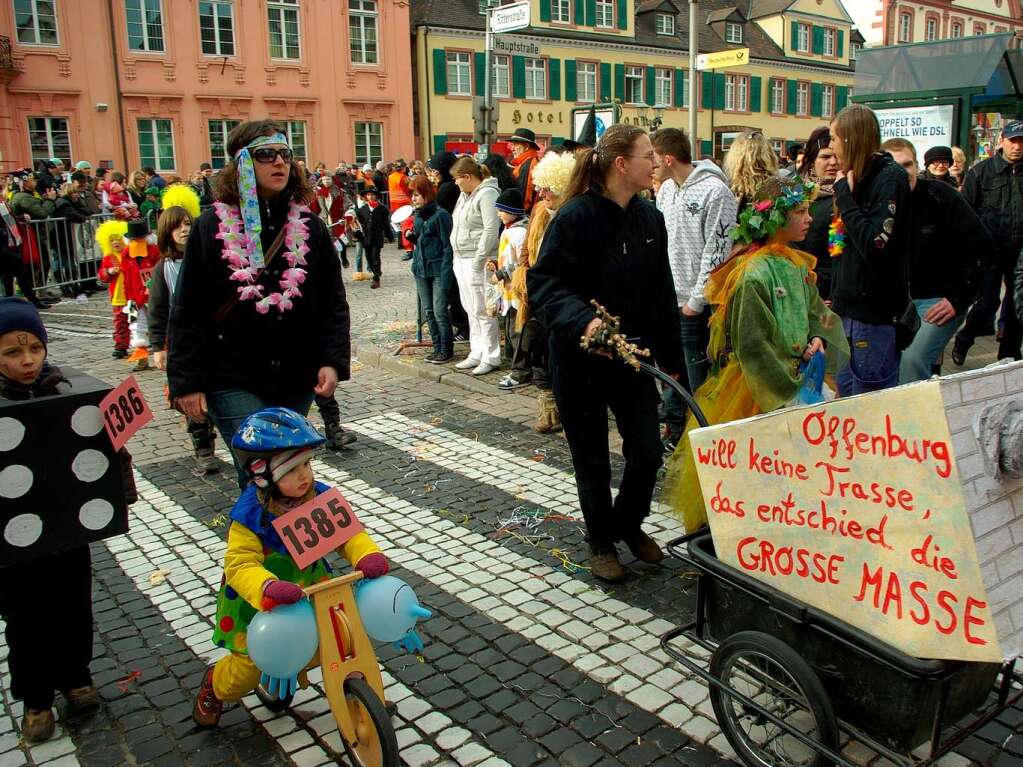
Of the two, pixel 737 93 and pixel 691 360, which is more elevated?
pixel 737 93

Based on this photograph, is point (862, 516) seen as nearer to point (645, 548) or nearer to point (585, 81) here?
point (645, 548)

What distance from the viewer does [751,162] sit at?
205 inches

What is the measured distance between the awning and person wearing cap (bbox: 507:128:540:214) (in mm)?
6387

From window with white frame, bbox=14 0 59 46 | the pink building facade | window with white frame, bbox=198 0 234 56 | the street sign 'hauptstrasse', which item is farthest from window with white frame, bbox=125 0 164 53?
the street sign 'hauptstrasse'

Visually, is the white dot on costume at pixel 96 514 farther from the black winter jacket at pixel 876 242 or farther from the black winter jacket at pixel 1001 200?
the black winter jacket at pixel 1001 200

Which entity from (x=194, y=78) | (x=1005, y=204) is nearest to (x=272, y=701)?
(x=1005, y=204)

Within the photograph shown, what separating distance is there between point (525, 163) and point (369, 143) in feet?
90.1

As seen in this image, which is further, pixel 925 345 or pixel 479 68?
pixel 479 68

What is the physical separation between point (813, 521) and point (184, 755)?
7.55 feet

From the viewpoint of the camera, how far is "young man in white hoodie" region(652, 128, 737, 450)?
18.4ft

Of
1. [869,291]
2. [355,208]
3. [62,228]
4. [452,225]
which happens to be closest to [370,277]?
[355,208]

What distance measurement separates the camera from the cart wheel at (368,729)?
264 centimetres

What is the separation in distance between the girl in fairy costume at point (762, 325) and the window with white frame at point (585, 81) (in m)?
39.7

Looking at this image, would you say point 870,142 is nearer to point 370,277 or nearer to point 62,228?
point 370,277
